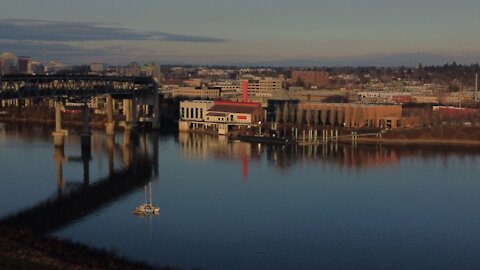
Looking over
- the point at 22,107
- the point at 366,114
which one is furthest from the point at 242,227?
the point at 22,107

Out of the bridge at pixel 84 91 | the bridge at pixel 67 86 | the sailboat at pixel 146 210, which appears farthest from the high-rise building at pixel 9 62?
the sailboat at pixel 146 210

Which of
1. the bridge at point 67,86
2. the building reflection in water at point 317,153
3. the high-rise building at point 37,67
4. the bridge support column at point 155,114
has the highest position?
the high-rise building at point 37,67

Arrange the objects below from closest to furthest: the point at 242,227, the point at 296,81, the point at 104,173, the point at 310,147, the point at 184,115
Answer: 1. the point at 242,227
2. the point at 104,173
3. the point at 310,147
4. the point at 184,115
5. the point at 296,81

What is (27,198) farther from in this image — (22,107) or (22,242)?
(22,107)

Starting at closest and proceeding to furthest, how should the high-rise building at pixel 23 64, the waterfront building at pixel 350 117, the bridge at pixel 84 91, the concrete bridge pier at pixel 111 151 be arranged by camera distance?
the concrete bridge pier at pixel 111 151 → the bridge at pixel 84 91 → the waterfront building at pixel 350 117 → the high-rise building at pixel 23 64

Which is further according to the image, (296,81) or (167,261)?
(296,81)

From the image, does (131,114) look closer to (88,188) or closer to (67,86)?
(67,86)

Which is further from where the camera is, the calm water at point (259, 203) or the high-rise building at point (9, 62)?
the high-rise building at point (9, 62)

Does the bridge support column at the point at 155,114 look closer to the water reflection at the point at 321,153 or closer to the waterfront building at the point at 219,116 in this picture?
the waterfront building at the point at 219,116
